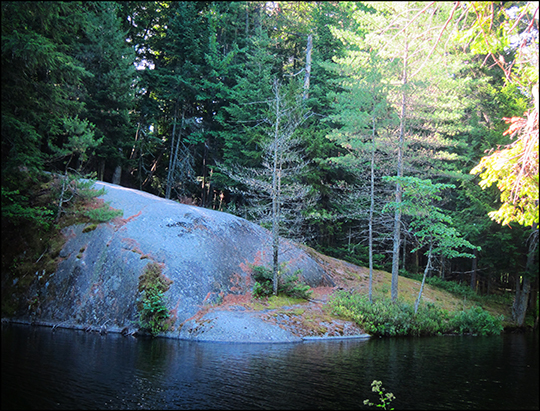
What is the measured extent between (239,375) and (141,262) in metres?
6.63

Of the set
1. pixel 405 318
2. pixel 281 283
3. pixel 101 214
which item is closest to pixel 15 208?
pixel 101 214

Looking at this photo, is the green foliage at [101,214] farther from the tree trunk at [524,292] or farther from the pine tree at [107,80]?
the tree trunk at [524,292]

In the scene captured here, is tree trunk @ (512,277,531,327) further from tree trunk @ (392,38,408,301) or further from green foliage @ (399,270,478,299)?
tree trunk @ (392,38,408,301)

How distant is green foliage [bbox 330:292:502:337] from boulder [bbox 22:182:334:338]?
3232mm

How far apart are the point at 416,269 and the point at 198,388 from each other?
23.5 metres

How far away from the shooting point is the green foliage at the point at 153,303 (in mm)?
12062

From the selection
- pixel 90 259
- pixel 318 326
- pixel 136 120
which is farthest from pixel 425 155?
pixel 136 120

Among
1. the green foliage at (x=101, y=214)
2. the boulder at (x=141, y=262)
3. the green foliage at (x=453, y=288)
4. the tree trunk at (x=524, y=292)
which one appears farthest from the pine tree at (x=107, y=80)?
the tree trunk at (x=524, y=292)

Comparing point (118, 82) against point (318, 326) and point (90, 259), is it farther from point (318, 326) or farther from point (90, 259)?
point (318, 326)

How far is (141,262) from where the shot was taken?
529 inches

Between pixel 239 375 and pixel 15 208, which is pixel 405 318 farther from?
pixel 15 208

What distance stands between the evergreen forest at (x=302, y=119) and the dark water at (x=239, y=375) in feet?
12.8

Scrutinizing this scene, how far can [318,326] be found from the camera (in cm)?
1389

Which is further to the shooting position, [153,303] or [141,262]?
[141,262]
